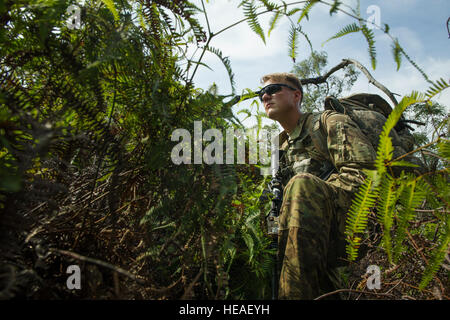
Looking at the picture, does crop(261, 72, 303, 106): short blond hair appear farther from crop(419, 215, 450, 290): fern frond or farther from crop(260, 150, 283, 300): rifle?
crop(419, 215, 450, 290): fern frond

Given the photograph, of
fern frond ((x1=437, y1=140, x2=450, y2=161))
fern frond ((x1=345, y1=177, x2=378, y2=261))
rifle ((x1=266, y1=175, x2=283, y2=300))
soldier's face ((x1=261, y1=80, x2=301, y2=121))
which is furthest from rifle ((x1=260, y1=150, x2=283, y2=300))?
fern frond ((x1=437, y1=140, x2=450, y2=161))

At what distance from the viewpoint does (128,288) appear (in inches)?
36.8

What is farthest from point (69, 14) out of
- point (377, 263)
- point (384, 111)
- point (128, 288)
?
point (384, 111)

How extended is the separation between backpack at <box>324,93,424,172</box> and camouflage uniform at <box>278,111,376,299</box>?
0.43 ft

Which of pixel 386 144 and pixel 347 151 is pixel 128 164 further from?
pixel 347 151

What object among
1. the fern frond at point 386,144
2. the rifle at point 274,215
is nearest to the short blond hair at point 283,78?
the rifle at point 274,215

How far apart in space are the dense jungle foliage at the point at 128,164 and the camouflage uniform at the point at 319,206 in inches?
16.3

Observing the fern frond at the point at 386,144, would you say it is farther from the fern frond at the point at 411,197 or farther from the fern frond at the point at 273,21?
the fern frond at the point at 273,21

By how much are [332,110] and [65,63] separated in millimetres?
1988

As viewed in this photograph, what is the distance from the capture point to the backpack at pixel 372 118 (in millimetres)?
2150

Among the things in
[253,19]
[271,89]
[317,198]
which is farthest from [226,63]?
[271,89]

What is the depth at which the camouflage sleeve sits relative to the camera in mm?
1918

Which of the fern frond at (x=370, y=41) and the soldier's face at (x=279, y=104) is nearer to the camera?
the fern frond at (x=370, y=41)
